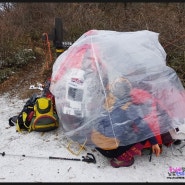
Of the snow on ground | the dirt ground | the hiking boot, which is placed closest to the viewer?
the snow on ground

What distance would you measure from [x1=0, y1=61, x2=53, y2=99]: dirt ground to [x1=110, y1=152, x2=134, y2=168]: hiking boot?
2.29 metres

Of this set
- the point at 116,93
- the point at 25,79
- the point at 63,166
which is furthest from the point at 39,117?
the point at 25,79

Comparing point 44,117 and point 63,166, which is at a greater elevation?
point 44,117

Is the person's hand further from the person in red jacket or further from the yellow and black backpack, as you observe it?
the yellow and black backpack

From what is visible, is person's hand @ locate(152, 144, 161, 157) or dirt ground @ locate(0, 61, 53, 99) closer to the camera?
person's hand @ locate(152, 144, 161, 157)

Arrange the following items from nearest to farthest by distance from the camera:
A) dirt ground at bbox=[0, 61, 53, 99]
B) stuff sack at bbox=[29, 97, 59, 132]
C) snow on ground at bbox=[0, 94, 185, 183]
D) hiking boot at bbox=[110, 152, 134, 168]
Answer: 1. snow on ground at bbox=[0, 94, 185, 183]
2. hiking boot at bbox=[110, 152, 134, 168]
3. stuff sack at bbox=[29, 97, 59, 132]
4. dirt ground at bbox=[0, 61, 53, 99]

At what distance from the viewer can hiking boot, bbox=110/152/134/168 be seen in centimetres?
324

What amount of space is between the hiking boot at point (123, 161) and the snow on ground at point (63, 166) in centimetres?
4

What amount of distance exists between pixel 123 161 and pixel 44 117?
119 centimetres

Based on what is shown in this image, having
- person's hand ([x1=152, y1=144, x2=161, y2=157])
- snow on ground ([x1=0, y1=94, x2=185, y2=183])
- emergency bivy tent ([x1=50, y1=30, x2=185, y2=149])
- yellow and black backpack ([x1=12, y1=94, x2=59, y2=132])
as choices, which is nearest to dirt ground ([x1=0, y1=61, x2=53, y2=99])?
yellow and black backpack ([x1=12, y1=94, x2=59, y2=132])

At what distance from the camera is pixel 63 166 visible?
3.29 meters

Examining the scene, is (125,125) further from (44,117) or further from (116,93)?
(44,117)

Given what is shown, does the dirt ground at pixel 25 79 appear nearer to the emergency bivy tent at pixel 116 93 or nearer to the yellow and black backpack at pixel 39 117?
the yellow and black backpack at pixel 39 117

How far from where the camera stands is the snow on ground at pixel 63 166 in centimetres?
311
